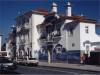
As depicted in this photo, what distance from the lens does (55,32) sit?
172 feet

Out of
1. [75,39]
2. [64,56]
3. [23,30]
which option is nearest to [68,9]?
[75,39]

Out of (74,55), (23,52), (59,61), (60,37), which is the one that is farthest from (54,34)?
(23,52)

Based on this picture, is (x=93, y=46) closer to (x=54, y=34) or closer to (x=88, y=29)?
(x=88, y=29)

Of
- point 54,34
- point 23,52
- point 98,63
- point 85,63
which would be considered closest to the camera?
point 98,63

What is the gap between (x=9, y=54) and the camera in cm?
7906

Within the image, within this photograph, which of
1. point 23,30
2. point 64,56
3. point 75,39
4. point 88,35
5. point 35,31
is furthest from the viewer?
point 23,30

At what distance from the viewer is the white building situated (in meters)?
45.9

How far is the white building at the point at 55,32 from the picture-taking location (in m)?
45.9

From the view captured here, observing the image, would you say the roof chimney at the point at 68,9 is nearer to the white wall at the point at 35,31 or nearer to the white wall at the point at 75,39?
the white wall at the point at 35,31

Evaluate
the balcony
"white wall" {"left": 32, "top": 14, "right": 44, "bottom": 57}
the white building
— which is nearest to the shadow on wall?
the white building

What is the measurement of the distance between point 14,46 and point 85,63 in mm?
35847

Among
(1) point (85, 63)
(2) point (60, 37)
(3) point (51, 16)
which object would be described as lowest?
(1) point (85, 63)

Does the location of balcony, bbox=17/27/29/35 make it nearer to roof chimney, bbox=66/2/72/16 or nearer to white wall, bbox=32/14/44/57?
white wall, bbox=32/14/44/57

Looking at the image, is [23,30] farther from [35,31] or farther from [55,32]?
[55,32]
